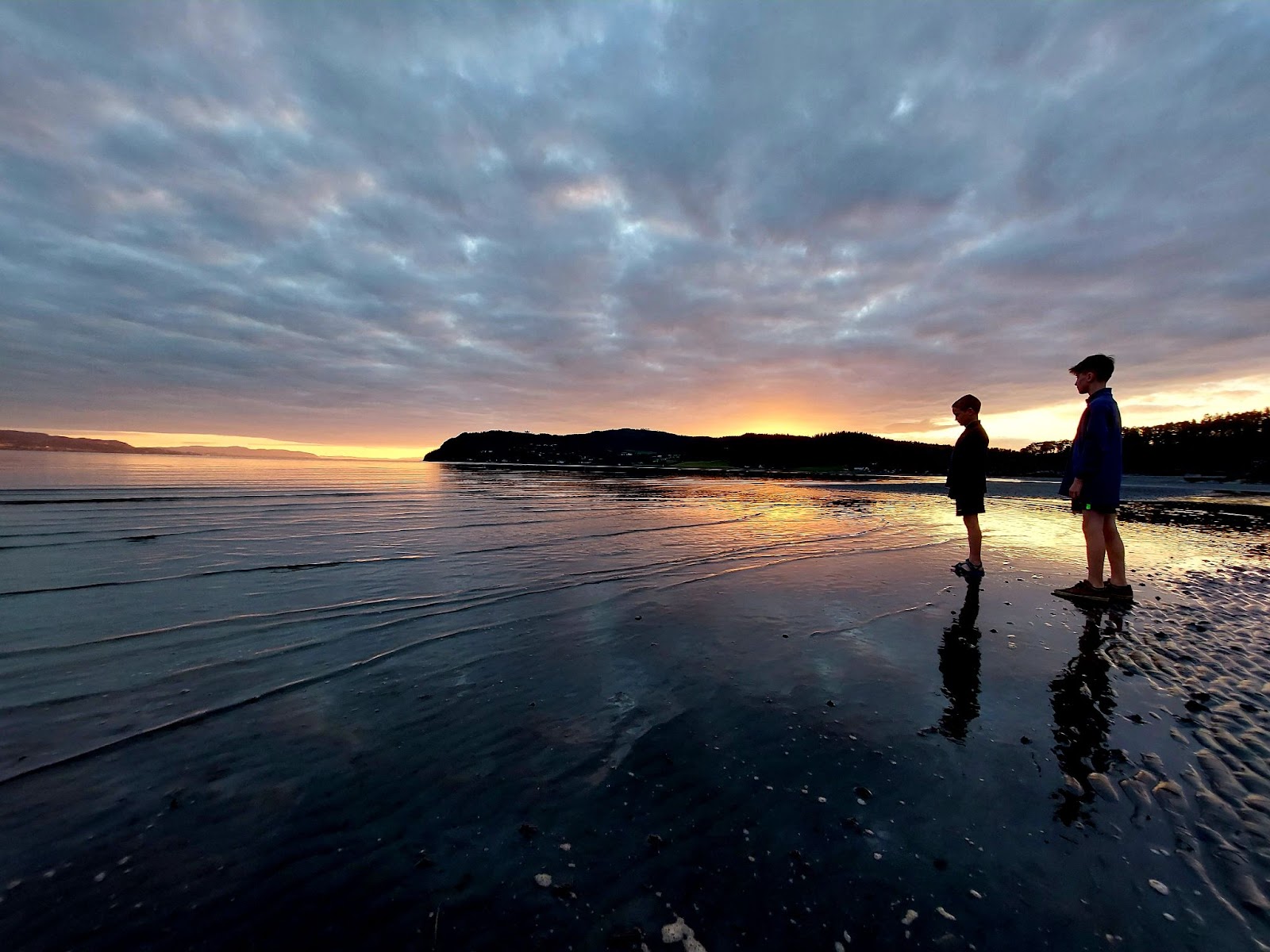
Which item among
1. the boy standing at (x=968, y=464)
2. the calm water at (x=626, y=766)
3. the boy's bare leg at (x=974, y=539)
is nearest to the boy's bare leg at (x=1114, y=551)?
the calm water at (x=626, y=766)

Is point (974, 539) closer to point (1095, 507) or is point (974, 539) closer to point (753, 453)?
point (1095, 507)

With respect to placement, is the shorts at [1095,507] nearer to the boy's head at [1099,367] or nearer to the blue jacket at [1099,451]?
the blue jacket at [1099,451]

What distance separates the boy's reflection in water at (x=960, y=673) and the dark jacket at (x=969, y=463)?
413 centimetres

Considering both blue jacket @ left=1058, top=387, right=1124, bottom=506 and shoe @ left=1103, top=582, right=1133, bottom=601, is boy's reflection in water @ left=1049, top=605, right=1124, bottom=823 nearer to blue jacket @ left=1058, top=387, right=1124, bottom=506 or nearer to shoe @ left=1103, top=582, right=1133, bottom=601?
shoe @ left=1103, top=582, right=1133, bottom=601

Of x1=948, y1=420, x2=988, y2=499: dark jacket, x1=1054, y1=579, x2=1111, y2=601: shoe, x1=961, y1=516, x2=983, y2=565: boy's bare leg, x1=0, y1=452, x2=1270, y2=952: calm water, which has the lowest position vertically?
x1=0, y1=452, x2=1270, y2=952: calm water

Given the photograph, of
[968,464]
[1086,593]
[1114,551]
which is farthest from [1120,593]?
[968,464]

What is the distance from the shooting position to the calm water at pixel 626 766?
2.46 meters

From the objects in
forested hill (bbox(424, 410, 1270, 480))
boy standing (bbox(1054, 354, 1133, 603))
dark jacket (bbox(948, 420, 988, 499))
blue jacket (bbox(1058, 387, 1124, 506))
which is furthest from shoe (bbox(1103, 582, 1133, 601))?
forested hill (bbox(424, 410, 1270, 480))

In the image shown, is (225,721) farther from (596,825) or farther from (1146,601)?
(1146,601)

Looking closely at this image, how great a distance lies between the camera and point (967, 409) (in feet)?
36.7

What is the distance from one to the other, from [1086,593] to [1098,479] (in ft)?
6.59

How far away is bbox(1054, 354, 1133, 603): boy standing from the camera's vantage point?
26.6ft

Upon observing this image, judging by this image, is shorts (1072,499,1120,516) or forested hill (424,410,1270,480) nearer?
shorts (1072,499,1120,516)

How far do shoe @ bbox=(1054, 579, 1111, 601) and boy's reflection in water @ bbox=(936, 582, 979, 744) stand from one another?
2.00 m
